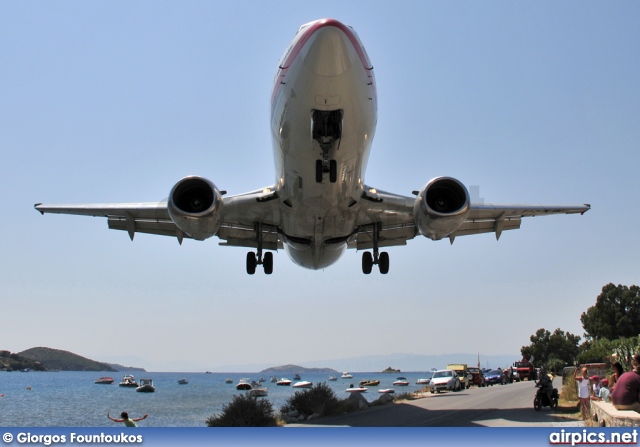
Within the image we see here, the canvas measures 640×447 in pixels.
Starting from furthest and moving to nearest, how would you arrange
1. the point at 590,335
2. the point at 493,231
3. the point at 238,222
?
1. the point at 590,335
2. the point at 493,231
3. the point at 238,222

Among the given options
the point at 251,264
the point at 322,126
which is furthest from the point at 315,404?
the point at 322,126

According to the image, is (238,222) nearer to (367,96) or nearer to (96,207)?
(96,207)

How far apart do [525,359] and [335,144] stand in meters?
54.7

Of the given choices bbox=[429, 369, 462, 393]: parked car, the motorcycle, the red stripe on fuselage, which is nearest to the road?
the motorcycle

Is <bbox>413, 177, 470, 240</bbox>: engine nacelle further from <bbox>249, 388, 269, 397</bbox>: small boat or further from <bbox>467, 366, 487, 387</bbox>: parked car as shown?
<bbox>467, 366, 487, 387</bbox>: parked car

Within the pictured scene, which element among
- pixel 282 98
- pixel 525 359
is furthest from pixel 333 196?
pixel 525 359

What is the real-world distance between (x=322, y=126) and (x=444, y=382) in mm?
28431

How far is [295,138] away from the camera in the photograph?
48.5ft

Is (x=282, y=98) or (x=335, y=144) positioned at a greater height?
(x=282, y=98)

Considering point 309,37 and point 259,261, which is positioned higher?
point 309,37

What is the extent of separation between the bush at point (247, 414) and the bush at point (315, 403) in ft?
11.5

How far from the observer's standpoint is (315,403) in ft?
85.9

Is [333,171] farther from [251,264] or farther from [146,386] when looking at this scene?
[146,386]

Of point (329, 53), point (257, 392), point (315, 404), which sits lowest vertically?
point (257, 392)
